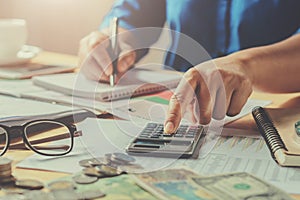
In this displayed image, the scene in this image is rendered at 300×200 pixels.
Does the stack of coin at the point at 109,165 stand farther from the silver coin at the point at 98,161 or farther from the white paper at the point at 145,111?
the white paper at the point at 145,111

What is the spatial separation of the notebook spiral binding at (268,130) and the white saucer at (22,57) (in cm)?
69

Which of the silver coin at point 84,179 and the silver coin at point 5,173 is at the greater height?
the silver coin at point 84,179

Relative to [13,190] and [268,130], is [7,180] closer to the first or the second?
[13,190]

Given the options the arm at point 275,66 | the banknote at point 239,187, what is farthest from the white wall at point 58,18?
the banknote at point 239,187

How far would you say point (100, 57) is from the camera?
1.27 m

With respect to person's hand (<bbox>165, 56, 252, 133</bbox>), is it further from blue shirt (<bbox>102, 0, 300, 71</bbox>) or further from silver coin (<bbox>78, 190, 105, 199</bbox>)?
blue shirt (<bbox>102, 0, 300, 71</bbox>)

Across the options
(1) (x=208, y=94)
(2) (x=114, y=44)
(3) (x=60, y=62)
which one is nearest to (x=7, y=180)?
(1) (x=208, y=94)

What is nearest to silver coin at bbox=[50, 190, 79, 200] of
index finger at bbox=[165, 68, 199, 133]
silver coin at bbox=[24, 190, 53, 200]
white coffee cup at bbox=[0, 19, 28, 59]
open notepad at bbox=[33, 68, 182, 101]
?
silver coin at bbox=[24, 190, 53, 200]

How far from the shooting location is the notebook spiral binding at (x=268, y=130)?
814 millimetres

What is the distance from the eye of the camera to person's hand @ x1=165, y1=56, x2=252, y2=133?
Answer: 0.91 m

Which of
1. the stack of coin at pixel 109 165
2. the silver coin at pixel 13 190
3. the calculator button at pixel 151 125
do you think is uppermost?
the silver coin at pixel 13 190

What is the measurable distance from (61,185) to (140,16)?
1032 millimetres

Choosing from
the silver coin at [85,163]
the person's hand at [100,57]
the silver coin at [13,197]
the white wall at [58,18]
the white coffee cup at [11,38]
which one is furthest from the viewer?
the white wall at [58,18]

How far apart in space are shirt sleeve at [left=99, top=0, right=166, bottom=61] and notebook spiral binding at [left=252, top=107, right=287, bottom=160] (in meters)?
0.58
